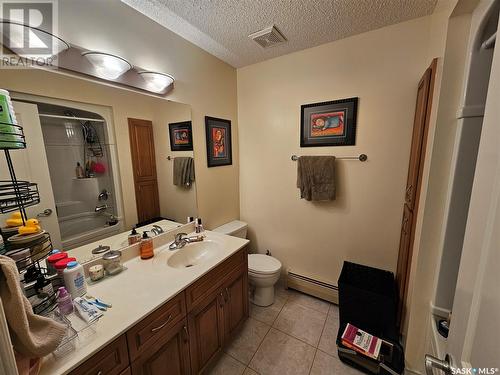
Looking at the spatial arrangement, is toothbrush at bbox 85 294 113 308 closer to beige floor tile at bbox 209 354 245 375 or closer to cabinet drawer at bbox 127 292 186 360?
cabinet drawer at bbox 127 292 186 360

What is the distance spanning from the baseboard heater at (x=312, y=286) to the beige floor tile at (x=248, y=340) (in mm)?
570

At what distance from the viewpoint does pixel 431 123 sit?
3.73 feet

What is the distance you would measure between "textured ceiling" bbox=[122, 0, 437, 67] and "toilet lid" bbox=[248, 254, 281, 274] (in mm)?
2025

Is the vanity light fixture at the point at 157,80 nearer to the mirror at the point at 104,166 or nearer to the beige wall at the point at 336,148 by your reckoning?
the mirror at the point at 104,166

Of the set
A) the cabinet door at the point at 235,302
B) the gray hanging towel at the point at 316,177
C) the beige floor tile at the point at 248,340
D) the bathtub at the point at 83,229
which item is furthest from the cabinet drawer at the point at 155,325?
the gray hanging towel at the point at 316,177

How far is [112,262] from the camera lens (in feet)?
3.97

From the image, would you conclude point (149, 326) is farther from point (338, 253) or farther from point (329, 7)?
point (329, 7)

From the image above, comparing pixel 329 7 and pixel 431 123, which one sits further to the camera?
pixel 329 7

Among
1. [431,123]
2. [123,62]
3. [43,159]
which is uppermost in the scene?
[123,62]

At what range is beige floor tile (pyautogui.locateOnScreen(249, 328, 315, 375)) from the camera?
1.43 meters

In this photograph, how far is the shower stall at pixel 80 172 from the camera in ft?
3.45

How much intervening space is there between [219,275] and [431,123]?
1.57 metres

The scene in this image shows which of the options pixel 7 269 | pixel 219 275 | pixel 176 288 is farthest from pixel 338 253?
pixel 7 269

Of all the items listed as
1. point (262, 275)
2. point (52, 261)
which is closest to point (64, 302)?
point (52, 261)
